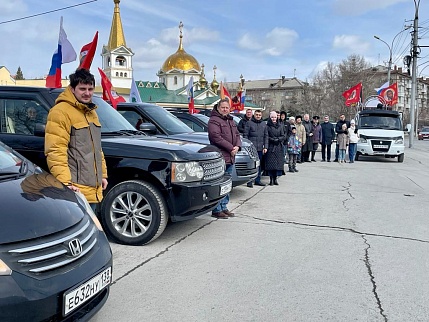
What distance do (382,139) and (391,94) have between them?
11952 millimetres

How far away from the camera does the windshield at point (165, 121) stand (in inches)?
319

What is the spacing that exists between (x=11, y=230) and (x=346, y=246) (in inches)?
161

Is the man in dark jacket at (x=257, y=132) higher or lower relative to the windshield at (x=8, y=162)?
higher

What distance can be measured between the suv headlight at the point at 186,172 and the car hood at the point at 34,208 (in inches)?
67.0

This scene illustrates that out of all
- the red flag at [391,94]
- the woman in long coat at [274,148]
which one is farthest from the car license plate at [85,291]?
the red flag at [391,94]

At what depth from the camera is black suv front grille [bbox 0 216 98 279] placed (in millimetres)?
2318

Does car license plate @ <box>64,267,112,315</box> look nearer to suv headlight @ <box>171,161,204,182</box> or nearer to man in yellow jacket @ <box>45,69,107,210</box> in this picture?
man in yellow jacket @ <box>45,69,107,210</box>

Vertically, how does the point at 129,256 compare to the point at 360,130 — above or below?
below

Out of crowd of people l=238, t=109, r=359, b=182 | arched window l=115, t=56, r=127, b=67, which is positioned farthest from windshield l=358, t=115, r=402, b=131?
arched window l=115, t=56, r=127, b=67

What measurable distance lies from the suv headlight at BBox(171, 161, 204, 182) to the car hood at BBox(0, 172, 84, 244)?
67.0 inches

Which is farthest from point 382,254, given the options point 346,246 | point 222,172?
point 222,172

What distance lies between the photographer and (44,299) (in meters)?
2.34

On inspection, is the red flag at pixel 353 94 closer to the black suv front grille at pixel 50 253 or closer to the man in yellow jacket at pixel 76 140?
the man in yellow jacket at pixel 76 140

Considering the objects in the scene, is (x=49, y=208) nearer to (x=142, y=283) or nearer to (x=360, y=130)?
(x=142, y=283)
